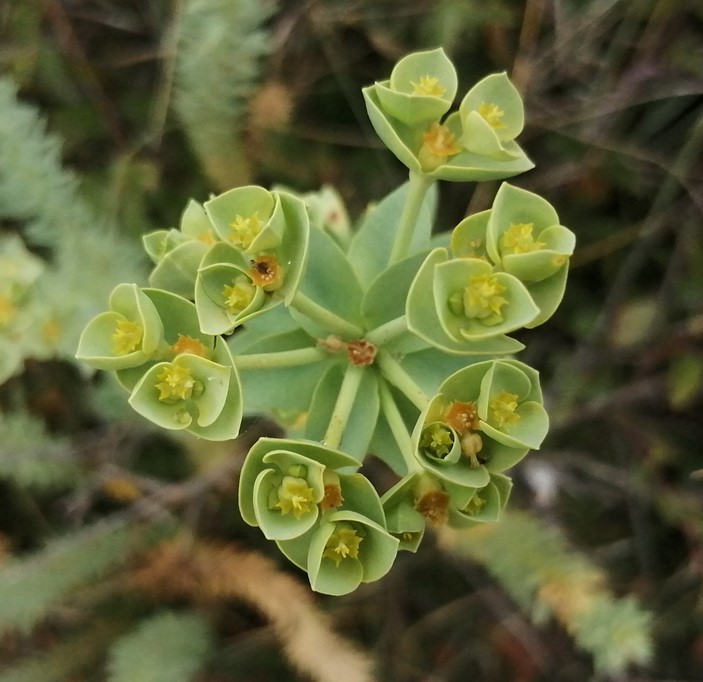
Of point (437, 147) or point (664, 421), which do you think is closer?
point (437, 147)

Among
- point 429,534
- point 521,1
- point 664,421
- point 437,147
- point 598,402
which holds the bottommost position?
point 429,534

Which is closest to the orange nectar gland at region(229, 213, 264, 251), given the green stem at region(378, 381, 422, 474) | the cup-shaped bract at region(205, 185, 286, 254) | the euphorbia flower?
the cup-shaped bract at region(205, 185, 286, 254)

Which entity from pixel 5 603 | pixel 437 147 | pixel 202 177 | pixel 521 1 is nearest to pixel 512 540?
pixel 437 147

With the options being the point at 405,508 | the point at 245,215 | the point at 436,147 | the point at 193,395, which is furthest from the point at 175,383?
the point at 436,147

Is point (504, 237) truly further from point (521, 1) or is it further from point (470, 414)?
point (521, 1)

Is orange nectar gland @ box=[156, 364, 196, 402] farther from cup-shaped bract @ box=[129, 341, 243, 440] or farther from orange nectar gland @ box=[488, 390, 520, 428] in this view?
orange nectar gland @ box=[488, 390, 520, 428]

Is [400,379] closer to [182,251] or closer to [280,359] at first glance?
[280,359]

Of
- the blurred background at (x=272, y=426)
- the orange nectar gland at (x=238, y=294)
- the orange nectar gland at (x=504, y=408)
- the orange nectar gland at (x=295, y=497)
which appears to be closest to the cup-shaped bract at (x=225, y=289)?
the orange nectar gland at (x=238, y=294)
